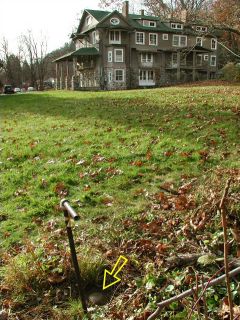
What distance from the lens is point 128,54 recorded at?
4278 centimetres

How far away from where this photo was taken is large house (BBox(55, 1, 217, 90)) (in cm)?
4119

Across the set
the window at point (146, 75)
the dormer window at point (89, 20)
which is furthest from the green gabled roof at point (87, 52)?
the window at point (146, 75)

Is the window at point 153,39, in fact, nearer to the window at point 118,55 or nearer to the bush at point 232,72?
the window at point 118,55

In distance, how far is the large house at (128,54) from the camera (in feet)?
135

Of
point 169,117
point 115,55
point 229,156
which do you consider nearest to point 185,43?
point 115,55

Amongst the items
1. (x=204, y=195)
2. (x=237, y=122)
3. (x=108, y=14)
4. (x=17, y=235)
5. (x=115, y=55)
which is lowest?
(x=17, y=235)

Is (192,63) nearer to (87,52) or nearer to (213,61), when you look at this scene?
(213,61)

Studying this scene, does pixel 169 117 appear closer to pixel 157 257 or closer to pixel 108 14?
pixel 157 257

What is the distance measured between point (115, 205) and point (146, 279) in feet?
6.83

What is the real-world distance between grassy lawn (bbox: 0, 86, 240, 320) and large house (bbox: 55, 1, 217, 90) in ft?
103

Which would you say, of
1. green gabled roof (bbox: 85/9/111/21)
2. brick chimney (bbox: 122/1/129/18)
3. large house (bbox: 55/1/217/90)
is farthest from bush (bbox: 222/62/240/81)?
green gabled roof (bbox: 85/9/111/21)

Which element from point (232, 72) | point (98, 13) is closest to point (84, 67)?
point (98, 13)

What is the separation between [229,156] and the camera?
7.31 metres

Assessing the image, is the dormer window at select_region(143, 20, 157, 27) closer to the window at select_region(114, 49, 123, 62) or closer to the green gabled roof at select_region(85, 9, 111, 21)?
the green gabled roof at select_region(85, 9, 111, 21)
